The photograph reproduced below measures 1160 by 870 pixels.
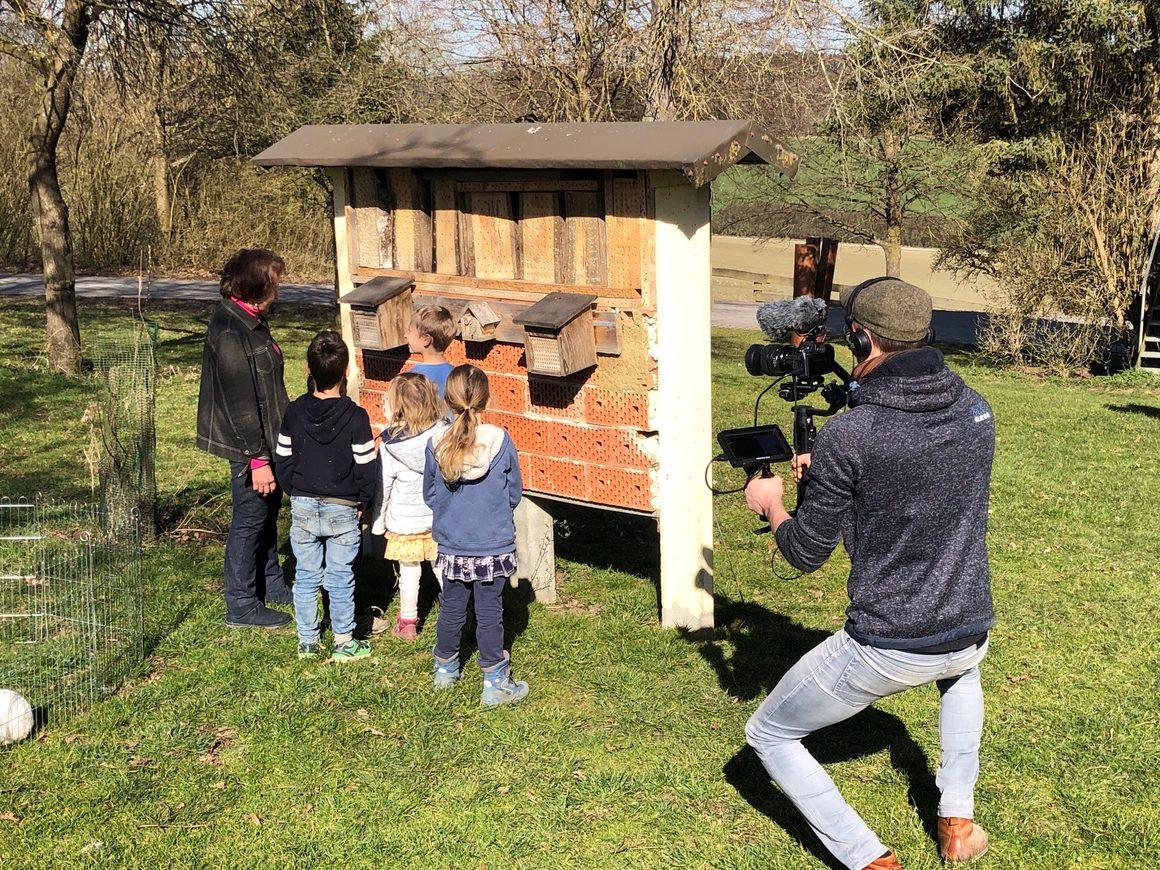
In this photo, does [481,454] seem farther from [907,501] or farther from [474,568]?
[907,501]

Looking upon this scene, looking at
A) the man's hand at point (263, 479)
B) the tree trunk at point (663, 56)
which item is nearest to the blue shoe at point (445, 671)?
the man's hand at point (263, 479)

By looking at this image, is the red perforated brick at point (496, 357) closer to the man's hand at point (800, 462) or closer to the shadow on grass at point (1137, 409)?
the man's hand at point (800, 462)

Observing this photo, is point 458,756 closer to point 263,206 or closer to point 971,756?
point 971,756

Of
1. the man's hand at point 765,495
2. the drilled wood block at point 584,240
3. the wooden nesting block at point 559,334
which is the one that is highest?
the drilled wood block at point 584,240

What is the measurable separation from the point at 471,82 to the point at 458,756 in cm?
1035

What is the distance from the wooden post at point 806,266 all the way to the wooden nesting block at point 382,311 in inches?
811

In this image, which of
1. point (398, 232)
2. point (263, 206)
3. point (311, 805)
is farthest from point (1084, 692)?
point (263, 206)

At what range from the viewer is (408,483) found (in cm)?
561

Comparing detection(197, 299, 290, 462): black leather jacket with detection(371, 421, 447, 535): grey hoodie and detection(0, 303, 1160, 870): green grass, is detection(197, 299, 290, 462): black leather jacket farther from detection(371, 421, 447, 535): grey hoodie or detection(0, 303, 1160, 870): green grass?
detection(0, 303, 1160, 870): green grass

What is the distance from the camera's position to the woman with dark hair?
18.2ft

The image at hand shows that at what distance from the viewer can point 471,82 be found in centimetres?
1337

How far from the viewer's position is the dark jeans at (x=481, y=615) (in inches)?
196

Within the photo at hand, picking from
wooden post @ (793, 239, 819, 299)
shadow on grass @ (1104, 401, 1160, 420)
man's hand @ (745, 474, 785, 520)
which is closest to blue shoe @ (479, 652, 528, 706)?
man's hand @ (745, 474, 785, 520)

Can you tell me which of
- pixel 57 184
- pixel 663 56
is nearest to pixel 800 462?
pixel 663 56
